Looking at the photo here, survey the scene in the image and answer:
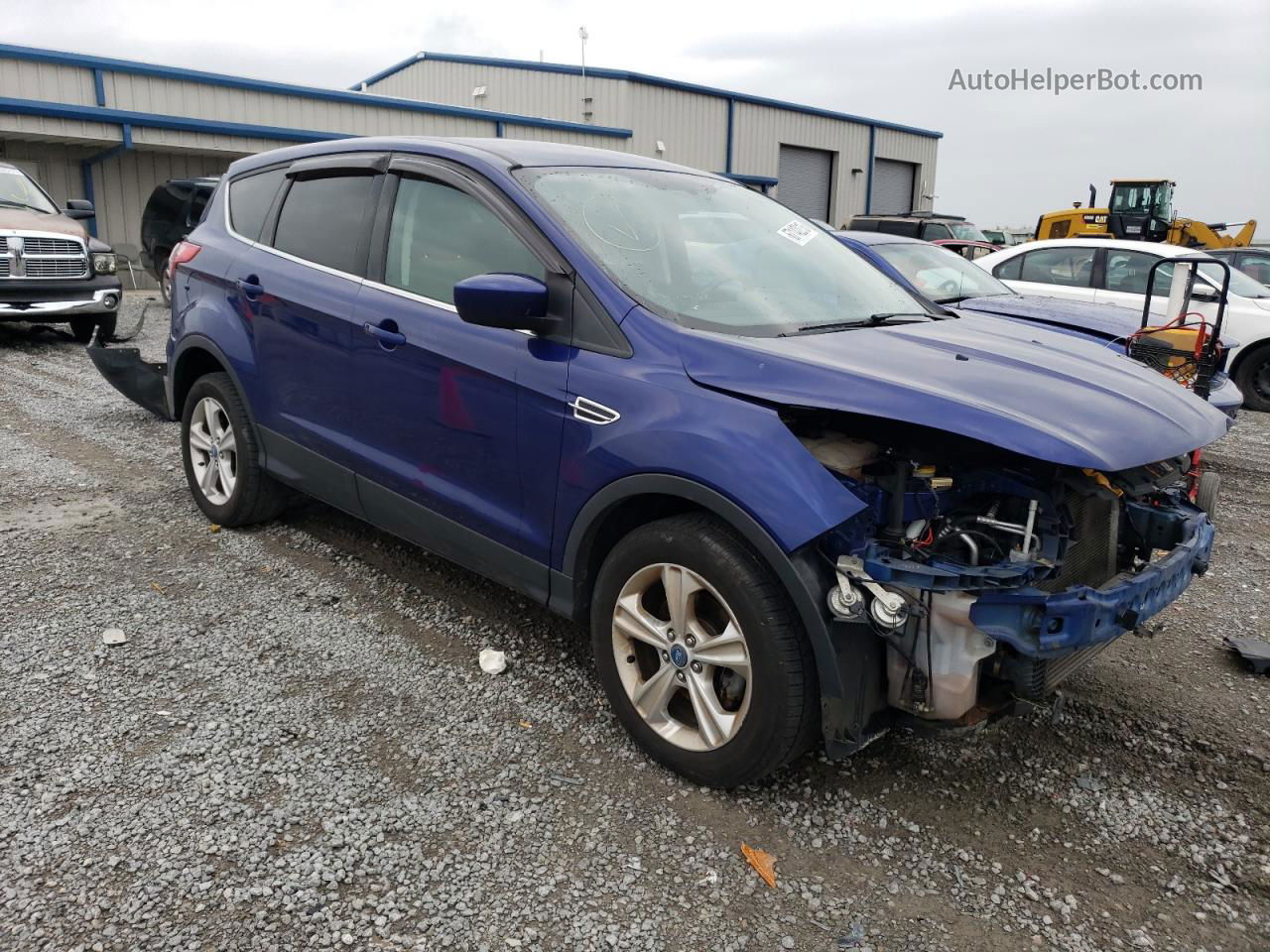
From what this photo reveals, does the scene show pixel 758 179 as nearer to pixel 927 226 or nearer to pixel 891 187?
pixel 891 187

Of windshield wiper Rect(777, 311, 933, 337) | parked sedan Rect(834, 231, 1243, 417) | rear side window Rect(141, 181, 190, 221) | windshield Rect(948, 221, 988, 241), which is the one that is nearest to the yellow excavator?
windshield Rect(948, 221, 988, 241)

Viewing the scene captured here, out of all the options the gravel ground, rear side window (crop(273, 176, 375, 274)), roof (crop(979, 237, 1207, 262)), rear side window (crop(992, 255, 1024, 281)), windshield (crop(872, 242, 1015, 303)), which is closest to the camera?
the gravel ground

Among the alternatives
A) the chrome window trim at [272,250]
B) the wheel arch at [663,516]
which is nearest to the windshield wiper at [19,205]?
the chrome window trim at [272,250]

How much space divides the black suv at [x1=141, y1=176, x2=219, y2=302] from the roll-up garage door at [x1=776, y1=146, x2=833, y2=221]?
20.8 meters

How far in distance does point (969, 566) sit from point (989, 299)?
5406 mm

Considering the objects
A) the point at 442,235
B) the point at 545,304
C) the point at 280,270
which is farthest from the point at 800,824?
the point at 280,270

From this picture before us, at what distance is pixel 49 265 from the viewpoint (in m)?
10.6

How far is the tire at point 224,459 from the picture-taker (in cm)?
459

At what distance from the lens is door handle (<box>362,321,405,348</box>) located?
11.8ft

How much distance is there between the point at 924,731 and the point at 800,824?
0.44 m

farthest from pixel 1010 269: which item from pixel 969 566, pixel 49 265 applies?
pixel 49 265

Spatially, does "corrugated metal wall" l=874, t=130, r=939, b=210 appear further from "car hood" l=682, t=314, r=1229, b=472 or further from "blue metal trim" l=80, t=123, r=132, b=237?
"car hood" l=682, t=314, r=1229, b=472

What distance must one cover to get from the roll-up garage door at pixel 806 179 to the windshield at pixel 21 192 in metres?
23.6

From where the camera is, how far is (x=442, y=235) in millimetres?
3609
